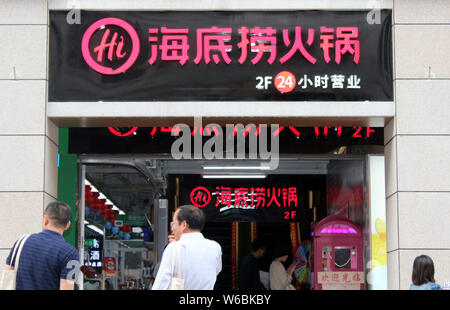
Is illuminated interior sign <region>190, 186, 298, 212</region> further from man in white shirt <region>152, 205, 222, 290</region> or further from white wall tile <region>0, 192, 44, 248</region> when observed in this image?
man in white shirt <region>152, 205, 222, 290</region>

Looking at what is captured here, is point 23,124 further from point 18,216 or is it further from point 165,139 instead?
point 165,139

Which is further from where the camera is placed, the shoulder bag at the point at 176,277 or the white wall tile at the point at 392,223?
the white wall tile at the point at 392,223

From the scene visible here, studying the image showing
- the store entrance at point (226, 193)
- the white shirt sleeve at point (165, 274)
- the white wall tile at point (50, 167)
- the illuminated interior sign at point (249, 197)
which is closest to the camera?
the white shirt sleeve at point (165, 274)

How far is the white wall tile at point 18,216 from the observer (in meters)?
8.55

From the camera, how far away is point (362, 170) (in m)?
11.2

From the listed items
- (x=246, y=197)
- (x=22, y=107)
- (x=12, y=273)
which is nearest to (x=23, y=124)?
(x=22, y=107)

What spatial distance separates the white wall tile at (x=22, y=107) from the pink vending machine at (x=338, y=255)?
4893mm

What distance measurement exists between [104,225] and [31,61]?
25.4 ft

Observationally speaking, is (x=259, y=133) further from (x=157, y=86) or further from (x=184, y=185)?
(x=184, y=185)

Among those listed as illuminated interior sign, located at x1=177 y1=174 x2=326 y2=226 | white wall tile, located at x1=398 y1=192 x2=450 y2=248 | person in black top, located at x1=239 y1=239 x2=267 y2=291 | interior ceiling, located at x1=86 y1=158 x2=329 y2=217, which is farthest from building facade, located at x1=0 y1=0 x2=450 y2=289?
illuminated interior sign, located at x1=177 y1=174 x2=326 y2=226

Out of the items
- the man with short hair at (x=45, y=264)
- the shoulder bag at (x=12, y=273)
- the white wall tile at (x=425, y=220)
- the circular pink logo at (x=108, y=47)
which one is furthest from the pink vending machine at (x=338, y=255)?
the shoulder bag at (x=12, y=273)

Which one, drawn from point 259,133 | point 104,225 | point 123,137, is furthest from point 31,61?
point 104,225

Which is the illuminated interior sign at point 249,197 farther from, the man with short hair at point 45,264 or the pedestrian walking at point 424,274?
the man with short hair at point 45,264

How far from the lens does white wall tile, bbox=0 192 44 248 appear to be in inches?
337
